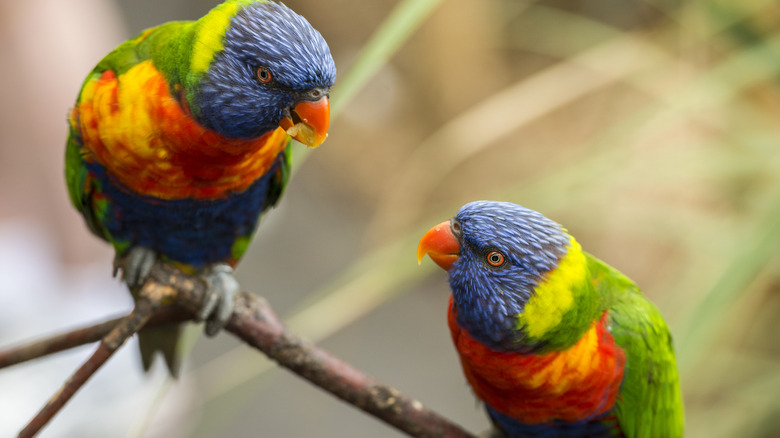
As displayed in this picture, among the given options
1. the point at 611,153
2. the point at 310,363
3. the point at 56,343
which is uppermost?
the point at 611,153

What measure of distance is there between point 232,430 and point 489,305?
2.57m

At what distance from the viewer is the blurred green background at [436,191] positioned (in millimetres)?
1760

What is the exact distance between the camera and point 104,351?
1072 millimetres

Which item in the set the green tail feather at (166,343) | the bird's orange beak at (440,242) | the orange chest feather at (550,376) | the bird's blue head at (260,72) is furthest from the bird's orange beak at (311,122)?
the green tail feather at (166,343)

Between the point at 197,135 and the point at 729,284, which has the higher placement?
the point at 729,284

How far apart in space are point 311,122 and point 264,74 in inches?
4.5

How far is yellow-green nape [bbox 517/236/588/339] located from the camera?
125 centimetres

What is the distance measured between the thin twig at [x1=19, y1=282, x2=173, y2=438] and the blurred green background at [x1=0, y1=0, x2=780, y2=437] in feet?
0.63

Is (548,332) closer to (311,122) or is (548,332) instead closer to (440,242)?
(440,242)

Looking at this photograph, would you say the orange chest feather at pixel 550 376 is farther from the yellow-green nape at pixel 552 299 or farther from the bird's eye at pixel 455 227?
the bird's eye at pixel 455 227

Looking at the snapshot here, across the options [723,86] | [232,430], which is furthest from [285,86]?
[232,430]

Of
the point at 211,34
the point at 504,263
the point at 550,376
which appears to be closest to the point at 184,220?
the point at 211,34

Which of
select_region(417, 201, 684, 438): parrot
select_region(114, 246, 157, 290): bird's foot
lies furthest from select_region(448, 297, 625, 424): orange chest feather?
select_region(114, 246, 157, 290): bird's foot

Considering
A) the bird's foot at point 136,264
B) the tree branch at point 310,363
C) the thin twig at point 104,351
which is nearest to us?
the thin twig at point 104,351
